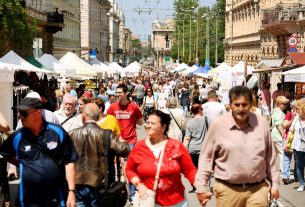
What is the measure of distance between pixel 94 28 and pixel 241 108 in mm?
92579

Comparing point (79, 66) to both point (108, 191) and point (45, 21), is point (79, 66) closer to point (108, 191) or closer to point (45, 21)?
point (45, 21)

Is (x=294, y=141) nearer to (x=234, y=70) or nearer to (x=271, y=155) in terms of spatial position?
(x=271, y=155)

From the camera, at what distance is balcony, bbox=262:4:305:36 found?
42.1 m

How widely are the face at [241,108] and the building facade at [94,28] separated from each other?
213ft

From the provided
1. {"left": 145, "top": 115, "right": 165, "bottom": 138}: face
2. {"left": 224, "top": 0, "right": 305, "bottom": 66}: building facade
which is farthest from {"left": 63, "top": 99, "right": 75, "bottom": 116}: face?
{"left": 224, "top": 0, "right": 305, "bottom": 66}: building facade

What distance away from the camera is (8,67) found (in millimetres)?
14562

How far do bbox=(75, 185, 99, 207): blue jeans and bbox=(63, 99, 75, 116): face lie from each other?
2.35 meters

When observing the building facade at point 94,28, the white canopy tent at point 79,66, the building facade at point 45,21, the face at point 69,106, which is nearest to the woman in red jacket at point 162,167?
the face at point 69,106

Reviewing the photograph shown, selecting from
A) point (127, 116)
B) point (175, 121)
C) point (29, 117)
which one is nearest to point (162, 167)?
point (29, 117)

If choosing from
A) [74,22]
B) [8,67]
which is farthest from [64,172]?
[74,22]

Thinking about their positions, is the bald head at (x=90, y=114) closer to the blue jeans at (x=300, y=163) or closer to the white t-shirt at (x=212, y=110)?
the white t-shirt at (x=212, y=110)

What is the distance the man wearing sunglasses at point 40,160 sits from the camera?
5.95 metres

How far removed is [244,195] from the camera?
20.1ft

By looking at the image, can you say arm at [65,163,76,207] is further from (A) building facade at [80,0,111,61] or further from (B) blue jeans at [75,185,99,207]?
(A) building facade at [80,0,111,61]
